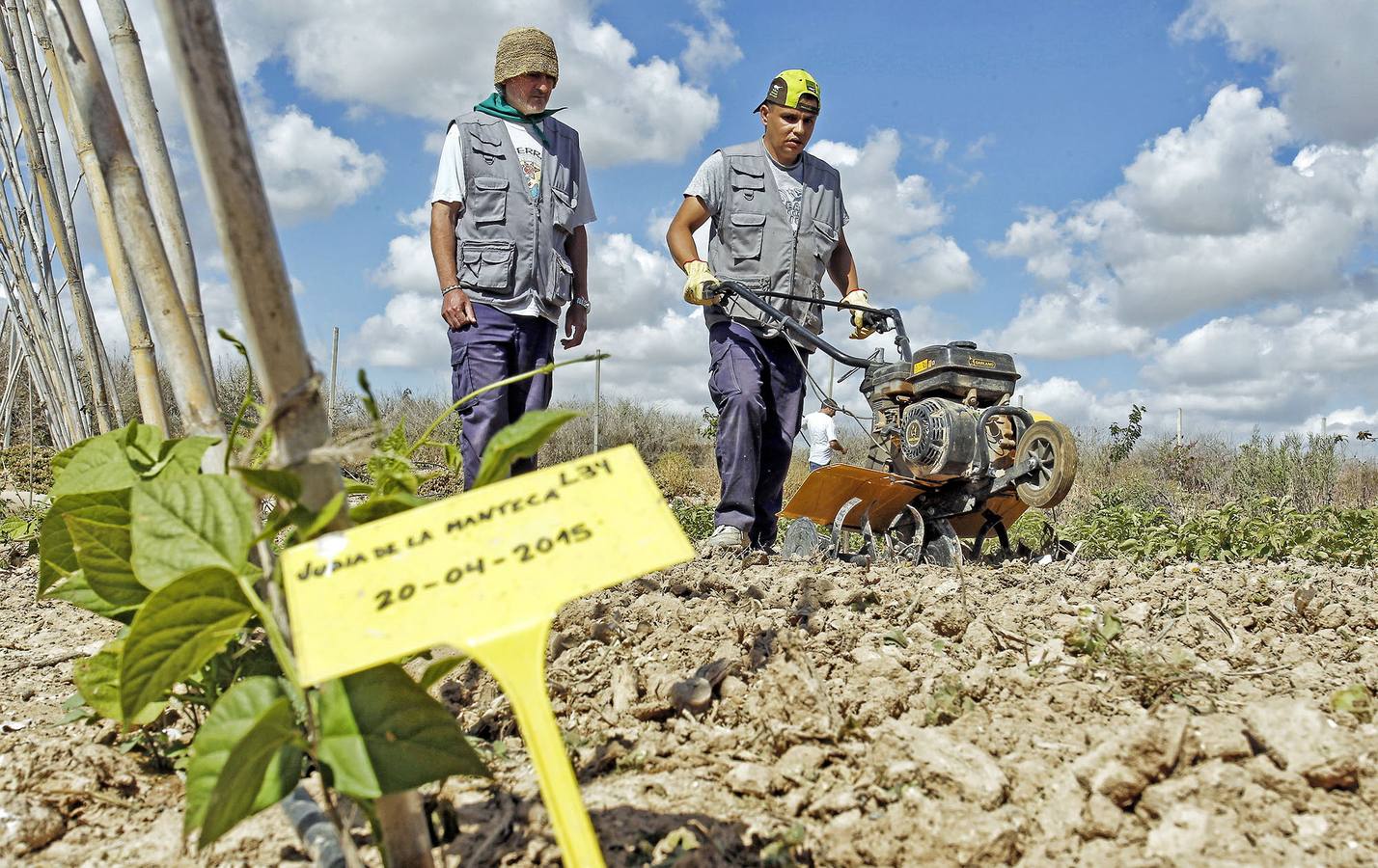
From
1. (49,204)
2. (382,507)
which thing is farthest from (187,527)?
(49,204)

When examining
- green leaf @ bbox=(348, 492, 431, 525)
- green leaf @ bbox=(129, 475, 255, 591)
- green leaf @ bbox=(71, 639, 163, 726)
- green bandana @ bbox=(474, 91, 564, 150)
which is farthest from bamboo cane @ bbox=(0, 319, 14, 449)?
green leaf @ bbox=(348, 492, 431, 525)

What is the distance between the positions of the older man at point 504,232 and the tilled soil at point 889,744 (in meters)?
1.49

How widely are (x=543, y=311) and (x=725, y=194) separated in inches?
39.0

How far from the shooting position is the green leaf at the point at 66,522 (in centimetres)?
129

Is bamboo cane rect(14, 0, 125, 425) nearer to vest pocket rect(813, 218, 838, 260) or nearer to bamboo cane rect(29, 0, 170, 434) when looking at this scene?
bamboo cane rect(29, 0, 170, 434)

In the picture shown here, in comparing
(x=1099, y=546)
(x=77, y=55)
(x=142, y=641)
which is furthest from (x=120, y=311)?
(x=1099, y=546)

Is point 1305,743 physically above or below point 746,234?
below

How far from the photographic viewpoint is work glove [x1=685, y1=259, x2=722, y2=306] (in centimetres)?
388

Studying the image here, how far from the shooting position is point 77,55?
126cm

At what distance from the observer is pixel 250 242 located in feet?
2.95

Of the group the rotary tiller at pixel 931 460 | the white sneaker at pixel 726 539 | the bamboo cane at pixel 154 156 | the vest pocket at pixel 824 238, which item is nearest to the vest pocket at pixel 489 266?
the rotary tiller at pixel 931 460

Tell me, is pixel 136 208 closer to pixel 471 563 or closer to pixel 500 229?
pixel 471 563

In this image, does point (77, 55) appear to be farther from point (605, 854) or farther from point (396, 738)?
point (605, 854)

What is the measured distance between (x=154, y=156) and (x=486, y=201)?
2339 millimetres
